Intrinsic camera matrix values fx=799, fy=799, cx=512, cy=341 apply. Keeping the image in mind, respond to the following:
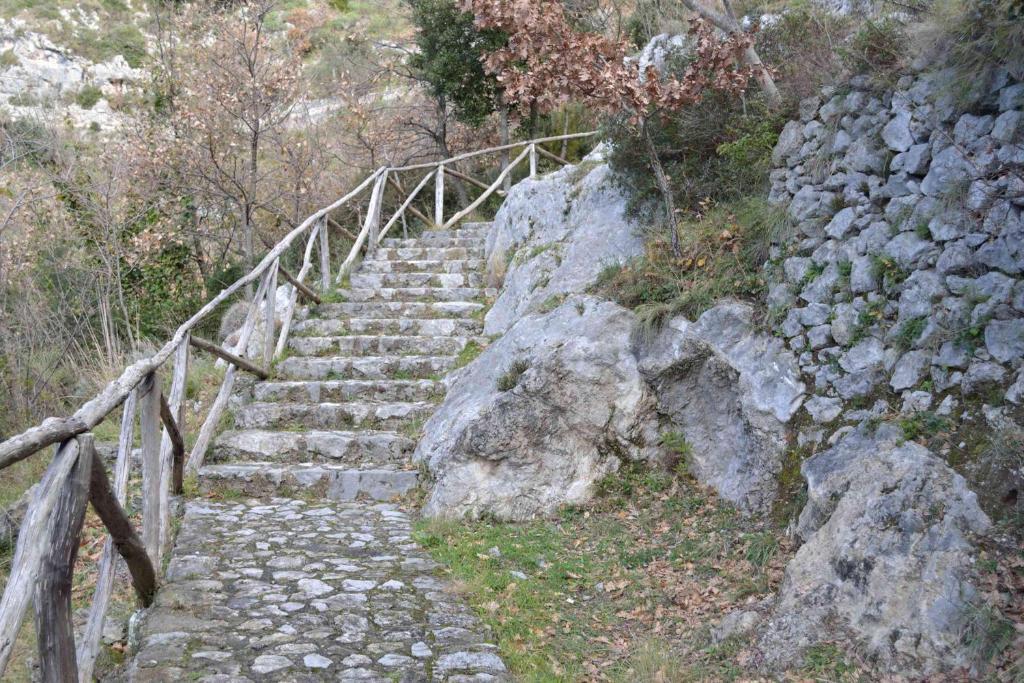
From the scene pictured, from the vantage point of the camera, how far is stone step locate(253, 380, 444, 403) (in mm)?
7750

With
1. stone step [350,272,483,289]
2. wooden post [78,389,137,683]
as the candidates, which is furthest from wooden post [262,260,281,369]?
wooden post [78,389,137,683]

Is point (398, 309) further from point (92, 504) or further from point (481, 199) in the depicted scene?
point (92, 504)

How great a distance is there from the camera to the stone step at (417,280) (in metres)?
10.2

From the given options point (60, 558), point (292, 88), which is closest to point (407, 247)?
point (292, 88)

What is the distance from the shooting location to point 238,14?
15.7 meters

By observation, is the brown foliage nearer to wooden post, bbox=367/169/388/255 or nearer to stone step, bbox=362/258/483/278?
stone step, bbox=362/258/483/278

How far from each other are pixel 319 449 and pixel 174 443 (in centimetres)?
141

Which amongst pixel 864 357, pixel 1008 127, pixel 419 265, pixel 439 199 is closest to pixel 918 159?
pixel 1008 127

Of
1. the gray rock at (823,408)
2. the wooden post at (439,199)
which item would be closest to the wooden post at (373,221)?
the wooden post at (439,199)

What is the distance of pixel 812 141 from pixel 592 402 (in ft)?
8.51

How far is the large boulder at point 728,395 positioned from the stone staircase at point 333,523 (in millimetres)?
2052

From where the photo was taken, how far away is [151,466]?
4.61m

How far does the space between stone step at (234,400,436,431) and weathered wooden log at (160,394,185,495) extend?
4.21 ft

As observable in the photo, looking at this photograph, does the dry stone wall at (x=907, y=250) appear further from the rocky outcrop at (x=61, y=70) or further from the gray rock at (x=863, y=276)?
the rocky outcrop at (x=61, y=70)
